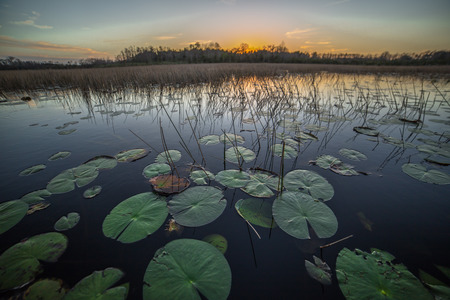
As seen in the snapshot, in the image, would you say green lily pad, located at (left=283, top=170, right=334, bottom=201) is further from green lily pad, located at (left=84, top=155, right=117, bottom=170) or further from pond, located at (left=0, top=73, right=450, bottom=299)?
green lily pad, located at (left=84, top=155, right=117, bottom=170)

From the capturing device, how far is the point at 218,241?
1166 millimetres

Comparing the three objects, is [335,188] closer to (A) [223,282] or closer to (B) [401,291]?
(B) [401,291]

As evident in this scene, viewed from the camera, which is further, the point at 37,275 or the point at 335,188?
the point at 335,188

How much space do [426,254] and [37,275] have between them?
7.99 ft

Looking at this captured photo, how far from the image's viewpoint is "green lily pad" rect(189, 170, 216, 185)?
1.71m

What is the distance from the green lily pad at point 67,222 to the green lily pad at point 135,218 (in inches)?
10.3

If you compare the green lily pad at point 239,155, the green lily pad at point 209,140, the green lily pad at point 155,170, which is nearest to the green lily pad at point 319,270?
the green lily pad at point 239,155

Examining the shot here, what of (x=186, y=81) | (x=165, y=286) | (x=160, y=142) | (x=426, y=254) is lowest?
(x=426, y=254)

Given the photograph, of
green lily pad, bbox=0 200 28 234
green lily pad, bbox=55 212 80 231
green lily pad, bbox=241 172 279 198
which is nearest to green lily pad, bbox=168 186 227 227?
green lily pad, bbox=241 172 279 198

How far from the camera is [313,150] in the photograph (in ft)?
7.77

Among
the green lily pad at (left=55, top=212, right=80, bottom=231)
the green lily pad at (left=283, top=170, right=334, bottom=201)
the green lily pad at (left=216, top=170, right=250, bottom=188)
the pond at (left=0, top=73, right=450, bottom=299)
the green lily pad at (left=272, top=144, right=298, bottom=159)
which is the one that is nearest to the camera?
the pond at (left=0, top=73, right=450, bottom=299)

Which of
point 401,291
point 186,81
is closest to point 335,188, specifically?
point 401,291

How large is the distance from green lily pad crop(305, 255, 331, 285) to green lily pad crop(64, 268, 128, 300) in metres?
1.08

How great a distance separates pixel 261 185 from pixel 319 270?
2.45ft
